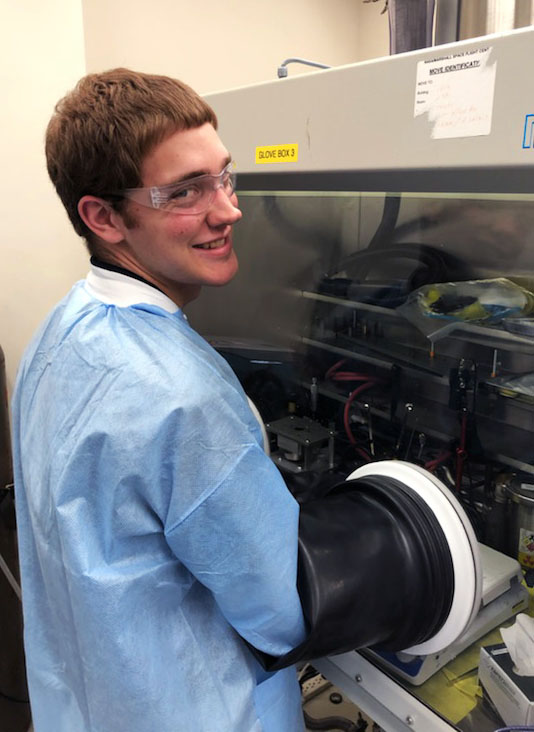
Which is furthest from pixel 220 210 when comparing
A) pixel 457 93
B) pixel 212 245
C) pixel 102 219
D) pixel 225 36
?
pixel 225 36

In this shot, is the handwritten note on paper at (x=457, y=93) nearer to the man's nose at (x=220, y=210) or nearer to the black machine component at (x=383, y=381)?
the man's nose at (x=220, y=210)

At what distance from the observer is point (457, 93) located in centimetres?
63

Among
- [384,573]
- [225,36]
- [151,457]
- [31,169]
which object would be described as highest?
[225,36]

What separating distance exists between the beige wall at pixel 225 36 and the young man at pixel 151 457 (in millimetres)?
1055

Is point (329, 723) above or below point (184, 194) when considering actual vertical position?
below

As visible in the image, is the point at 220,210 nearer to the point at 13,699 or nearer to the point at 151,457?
the point at 151,457

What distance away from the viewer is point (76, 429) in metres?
0.71

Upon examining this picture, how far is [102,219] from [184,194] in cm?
12

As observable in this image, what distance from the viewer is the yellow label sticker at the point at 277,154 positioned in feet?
2.74

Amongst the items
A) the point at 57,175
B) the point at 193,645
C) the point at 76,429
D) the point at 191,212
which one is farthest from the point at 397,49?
the point at 193,645

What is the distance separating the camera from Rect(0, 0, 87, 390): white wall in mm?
1479

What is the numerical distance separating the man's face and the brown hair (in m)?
0.02

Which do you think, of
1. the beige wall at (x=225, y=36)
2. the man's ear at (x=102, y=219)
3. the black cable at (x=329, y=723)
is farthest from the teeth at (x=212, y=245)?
the black cable at (x=329, y=723)

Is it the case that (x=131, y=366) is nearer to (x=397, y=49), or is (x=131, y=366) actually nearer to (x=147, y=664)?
(x=147, y=664)
